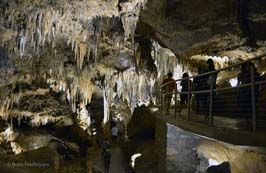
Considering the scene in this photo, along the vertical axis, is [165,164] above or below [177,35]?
below

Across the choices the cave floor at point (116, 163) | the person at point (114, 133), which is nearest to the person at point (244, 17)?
the cave floor at point (116, 163)

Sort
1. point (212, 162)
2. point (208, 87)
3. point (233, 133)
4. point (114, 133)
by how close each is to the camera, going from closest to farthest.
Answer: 1. point (233, 133)
2. point (212, 162)
3. point (208, 87)
4. point (114, 133)

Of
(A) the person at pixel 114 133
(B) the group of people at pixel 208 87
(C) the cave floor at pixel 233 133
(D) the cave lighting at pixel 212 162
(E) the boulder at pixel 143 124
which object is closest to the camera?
(C) the cave floor at pixel 233 133

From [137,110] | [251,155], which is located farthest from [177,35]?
[137,110]

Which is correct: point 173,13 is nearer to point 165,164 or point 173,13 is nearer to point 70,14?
point 70,14

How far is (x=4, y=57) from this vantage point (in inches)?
497

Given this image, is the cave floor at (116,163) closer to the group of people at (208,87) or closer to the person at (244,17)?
the group of people at (208,87)

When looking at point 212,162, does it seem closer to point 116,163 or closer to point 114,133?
point 116,163

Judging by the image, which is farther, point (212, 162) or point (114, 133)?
point (114, 133)

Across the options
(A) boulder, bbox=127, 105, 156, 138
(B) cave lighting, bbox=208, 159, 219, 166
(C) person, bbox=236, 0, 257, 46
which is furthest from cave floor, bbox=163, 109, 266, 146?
(A) boulder, bbox=127, 105, 156, 138

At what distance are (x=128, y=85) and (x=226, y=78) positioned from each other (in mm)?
5958

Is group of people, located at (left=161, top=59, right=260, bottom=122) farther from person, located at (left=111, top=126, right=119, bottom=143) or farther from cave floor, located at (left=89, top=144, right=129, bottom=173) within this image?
person, located at (left=111, top=126, right=119, bottom=143)

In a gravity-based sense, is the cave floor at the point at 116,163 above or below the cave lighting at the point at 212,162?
below

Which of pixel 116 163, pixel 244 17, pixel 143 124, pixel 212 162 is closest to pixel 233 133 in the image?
pixel 212 162
